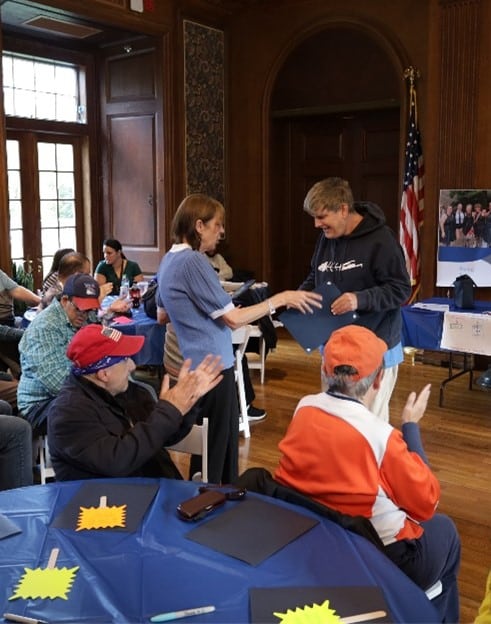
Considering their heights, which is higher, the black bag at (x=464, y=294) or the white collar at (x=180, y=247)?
the white collar at (x=180, y=247)

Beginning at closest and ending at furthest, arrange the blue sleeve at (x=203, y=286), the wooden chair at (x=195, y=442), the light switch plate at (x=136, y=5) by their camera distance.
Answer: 1. the wooden chair at (x=195, y=442)
2. the blue sleeve at (x=203, y=286)
3. the light switch plate at (x=136, y=5)

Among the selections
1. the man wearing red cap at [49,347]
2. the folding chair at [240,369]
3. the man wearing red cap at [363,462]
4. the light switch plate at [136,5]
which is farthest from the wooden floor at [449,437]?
the light switch plate at [136,5]

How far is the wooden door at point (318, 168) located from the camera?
753 cm

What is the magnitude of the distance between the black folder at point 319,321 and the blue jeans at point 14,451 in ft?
4.20

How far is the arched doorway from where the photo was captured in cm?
739

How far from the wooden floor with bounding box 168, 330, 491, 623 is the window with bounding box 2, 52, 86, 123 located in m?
3.46

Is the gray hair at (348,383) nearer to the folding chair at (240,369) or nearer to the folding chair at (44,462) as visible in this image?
the folding chair at (44,462)

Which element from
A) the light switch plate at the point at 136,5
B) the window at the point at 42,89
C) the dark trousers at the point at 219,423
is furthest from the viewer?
the window at the point at 42,89

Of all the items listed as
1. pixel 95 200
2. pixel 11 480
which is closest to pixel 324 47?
pixel 95 200

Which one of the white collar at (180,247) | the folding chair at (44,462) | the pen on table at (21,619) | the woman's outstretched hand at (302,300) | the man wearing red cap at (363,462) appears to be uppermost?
the white collar at (180,247)

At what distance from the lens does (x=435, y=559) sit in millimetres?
2021

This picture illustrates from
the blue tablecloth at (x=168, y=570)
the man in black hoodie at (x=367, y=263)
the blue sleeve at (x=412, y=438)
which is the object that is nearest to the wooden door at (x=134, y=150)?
the man in black hoodie at (x=367, y=263)

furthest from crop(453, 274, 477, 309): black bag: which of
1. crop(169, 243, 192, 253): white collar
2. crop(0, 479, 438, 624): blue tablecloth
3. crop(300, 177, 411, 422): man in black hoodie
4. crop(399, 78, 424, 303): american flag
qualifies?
crop(0, 479, 438, 624): blue tablecloth

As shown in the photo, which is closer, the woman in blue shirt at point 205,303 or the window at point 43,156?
the woman in blue shirt at point 205,303
